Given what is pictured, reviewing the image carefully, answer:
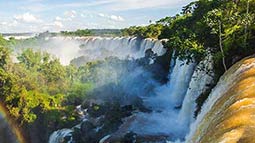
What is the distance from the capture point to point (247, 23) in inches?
789

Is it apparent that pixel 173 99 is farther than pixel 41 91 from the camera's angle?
No

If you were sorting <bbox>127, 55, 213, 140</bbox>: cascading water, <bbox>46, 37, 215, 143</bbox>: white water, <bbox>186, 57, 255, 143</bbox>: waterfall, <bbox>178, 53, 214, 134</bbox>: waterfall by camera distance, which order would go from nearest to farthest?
<bbox>186, 57, 255, 143</bbox>: waterfall, <bbox>178, 53, 214, 134</bbox>: waterfall, <bbox>127, 55, 213, 140</bbox>: cascading water, <bbox>46, 37, 215, 143</bbox>: white water

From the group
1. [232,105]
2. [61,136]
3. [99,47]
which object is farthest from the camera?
[99,47]

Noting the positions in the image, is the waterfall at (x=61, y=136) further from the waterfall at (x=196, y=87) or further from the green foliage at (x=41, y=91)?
the waterfall at (x=196, y=87)

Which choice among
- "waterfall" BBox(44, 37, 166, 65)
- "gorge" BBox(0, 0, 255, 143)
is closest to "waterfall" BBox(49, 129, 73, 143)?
"gorge" BBox(0, 0, 255, 143)

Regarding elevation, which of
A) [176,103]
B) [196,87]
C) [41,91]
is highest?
[196,87]

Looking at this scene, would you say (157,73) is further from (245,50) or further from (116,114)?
(245,50)

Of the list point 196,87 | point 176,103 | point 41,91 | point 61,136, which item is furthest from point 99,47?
point 196,87

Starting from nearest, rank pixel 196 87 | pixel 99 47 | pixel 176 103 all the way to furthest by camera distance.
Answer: pixel 196 87
pixel 176 103
pixel 99 47

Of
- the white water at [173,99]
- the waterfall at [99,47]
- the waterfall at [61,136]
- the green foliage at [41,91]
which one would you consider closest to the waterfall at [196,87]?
the white water at [173,99]

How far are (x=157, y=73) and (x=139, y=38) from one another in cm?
2031

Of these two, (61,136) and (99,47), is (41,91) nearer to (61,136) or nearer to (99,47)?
(61,136)

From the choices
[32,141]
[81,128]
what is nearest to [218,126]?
[81,128]

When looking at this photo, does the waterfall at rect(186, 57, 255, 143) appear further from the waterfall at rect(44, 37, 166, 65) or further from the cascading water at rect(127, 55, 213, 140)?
the waterfall at rect(44, 37, 166, 65)
